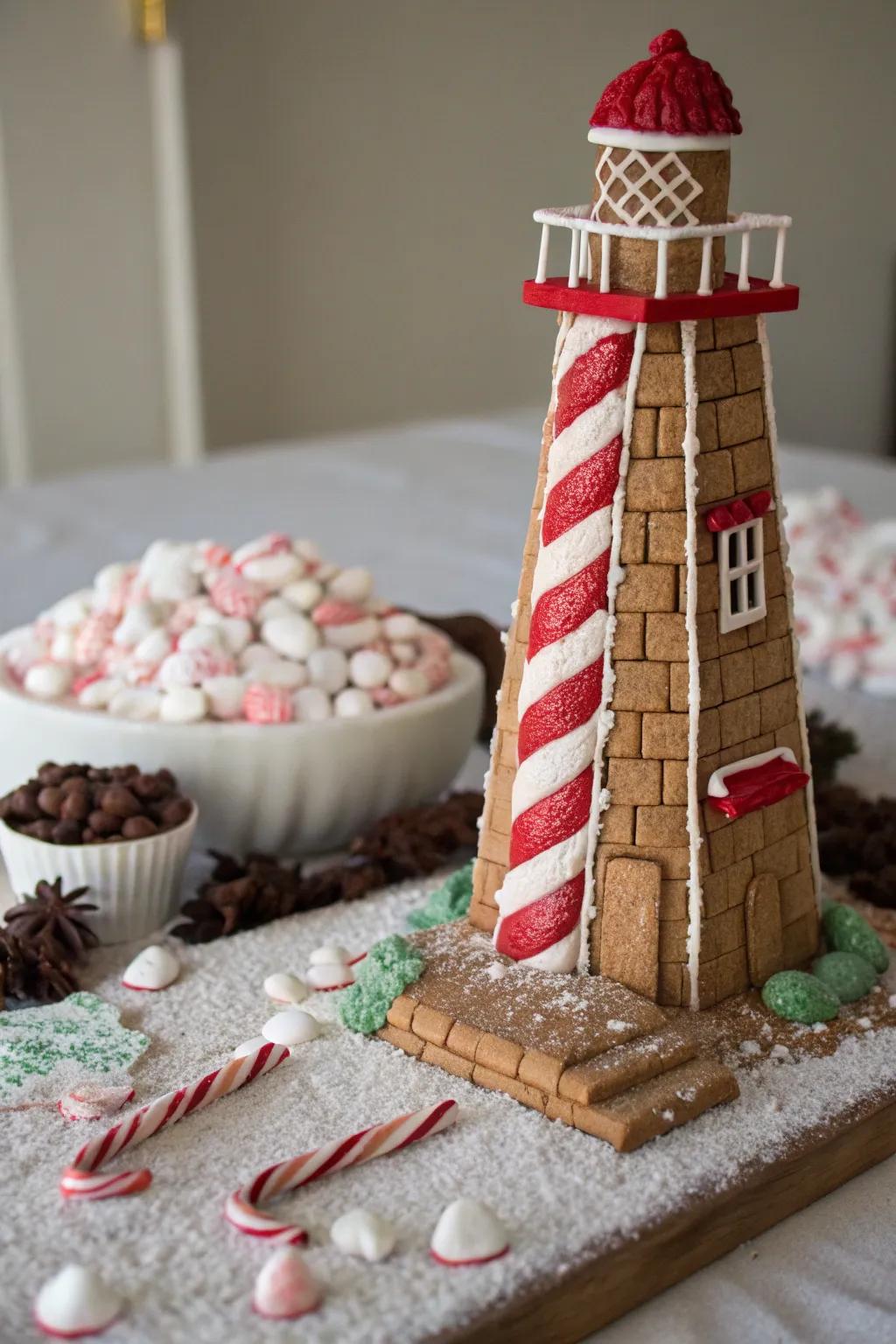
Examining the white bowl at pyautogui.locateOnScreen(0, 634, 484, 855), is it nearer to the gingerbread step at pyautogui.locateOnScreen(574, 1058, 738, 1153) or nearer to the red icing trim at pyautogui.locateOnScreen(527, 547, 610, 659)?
the red icing trim at pyautogui.locateOnScreen(527, 547, 610, 659)

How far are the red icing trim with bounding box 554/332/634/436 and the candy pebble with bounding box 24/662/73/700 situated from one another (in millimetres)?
556

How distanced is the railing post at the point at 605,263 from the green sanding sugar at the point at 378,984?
18.4 inches

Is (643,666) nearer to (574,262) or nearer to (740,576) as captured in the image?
(740,576)

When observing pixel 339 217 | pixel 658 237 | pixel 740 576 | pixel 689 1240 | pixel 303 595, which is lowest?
pixel 689 1240

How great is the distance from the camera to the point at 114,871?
117cm

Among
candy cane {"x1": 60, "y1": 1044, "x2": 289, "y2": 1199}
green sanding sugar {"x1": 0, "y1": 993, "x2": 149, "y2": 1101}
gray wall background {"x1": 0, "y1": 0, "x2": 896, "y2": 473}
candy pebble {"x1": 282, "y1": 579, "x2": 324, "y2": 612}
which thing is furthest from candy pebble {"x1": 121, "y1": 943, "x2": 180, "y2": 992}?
gray wall background {"x1": 0, "y1": 0, "x2": 896, "y2": 473}

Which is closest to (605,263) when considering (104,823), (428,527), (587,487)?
(587,487)

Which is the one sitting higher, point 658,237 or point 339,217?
point 658,237

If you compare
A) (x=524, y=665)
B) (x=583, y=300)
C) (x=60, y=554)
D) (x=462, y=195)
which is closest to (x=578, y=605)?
(x=524, y=665)

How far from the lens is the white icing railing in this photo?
0.94 metres

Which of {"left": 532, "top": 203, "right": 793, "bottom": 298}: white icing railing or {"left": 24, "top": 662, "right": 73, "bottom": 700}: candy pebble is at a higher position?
{"left": 532, "top": 203, "right": 793, "bottom": 298}: white icing railing

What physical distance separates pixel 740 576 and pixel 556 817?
0.21 m

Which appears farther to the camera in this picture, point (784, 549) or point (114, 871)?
point (114, 871)

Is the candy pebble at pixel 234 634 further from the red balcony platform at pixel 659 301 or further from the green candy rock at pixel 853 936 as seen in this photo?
the green candy rock at pixel 853 936
